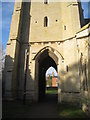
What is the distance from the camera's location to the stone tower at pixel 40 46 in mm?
11992

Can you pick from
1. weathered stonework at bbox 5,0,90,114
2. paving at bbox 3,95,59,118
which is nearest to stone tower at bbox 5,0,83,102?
weathered stonework at bbox 5,0,90,114

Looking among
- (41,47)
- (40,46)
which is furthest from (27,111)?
(40,46)

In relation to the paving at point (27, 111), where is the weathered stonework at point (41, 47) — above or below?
above

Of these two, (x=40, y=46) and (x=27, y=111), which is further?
(x=40, y=46)

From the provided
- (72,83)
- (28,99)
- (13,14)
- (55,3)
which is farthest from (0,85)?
(55,3)

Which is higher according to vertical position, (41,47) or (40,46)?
(40,46)

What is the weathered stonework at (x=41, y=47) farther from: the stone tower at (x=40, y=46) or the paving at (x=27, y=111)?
the paving at (x=27, y=111)

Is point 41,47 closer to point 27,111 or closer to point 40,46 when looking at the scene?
point 40,46

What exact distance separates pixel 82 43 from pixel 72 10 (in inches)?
227

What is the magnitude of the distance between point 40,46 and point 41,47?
0.19m

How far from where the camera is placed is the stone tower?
1199 centimetres

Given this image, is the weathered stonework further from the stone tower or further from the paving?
the paving

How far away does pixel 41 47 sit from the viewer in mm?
13906

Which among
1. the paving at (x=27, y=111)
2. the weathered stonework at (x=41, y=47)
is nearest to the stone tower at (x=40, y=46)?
the weathered stonework at (x=41, y=47)
